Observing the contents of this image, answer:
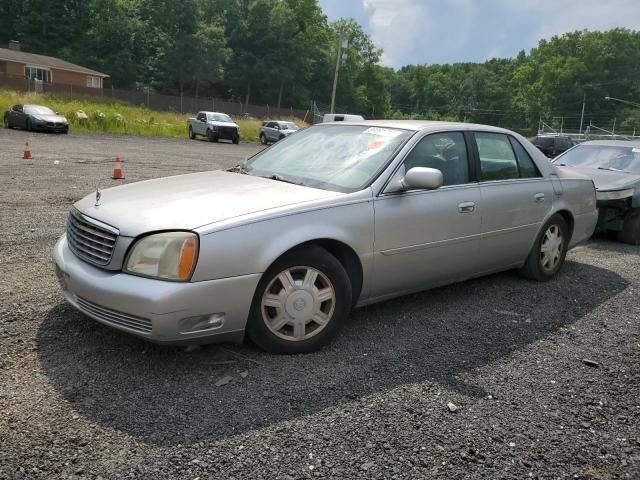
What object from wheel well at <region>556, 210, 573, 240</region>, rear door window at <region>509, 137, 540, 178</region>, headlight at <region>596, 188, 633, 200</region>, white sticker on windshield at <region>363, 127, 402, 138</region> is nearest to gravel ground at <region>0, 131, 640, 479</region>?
wheel well at <region>556, 210, 573, 240</region>

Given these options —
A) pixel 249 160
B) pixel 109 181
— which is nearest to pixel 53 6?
pixel 109 181

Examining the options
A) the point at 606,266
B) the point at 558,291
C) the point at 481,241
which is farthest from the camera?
the point at 606,266

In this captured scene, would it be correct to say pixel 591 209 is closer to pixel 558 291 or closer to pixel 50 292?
pixel 558 291

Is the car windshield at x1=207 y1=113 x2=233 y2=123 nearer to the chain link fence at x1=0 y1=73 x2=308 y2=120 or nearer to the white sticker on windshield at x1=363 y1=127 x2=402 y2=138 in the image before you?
the chain link fence at x1=0 y1=73 x2=308 y2=120

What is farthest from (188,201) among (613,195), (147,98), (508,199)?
(147,98)

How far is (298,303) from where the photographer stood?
3.61m

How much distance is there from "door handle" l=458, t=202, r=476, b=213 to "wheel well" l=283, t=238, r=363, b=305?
1.14m

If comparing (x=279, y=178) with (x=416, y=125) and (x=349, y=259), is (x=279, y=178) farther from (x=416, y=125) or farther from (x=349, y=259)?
(x=416, y=125)

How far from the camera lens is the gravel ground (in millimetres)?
2615

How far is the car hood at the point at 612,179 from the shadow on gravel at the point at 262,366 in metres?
3.56

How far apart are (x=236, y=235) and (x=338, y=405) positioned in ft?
3.71

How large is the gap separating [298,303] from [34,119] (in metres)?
28.7

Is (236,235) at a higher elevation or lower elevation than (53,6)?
lower

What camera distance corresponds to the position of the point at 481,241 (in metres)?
4.79
